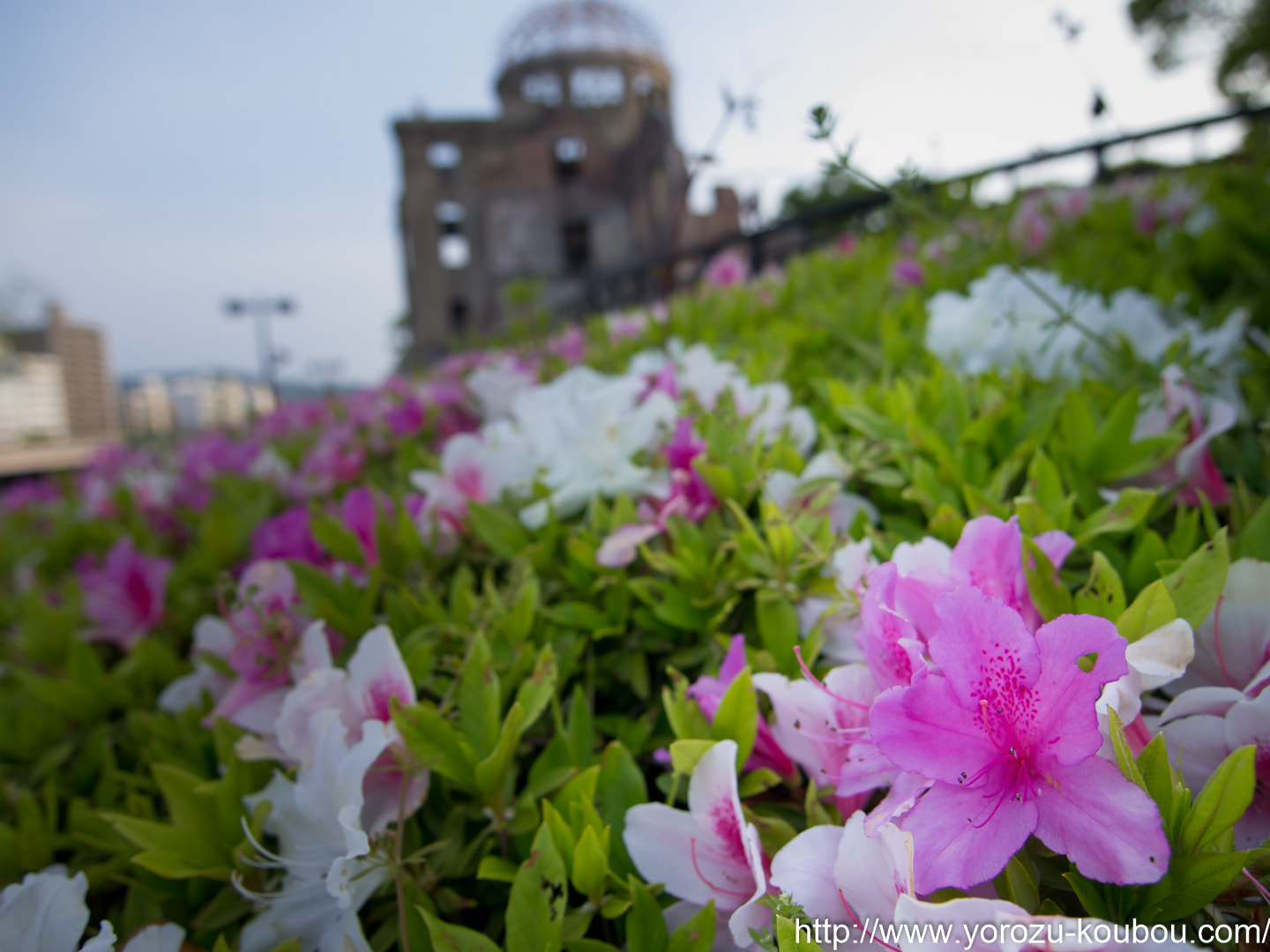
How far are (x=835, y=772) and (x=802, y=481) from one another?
459 millimetres

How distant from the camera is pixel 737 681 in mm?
720

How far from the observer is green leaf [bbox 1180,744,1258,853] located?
0.50m

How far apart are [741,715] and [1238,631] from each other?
1.59 feet

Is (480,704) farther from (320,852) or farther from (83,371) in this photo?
(83,371)

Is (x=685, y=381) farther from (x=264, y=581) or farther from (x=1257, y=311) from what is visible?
(x=1257, y=311)

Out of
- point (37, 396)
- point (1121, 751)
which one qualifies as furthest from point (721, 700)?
point (37, 396)

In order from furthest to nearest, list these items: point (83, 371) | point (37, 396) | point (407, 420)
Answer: point (83, 371)
point (37, 396)
point (407, 420)

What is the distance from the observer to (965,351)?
1.46 m

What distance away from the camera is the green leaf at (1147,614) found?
620 millimetres

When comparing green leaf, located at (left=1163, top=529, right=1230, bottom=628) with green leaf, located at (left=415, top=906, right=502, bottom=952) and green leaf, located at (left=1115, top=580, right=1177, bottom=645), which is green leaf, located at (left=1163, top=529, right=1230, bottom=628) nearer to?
green leaf, located at (left=1115, top=580, right=1177, bottom=645)

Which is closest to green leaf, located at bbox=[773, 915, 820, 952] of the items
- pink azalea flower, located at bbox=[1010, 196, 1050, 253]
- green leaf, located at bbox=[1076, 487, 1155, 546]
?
green leaf, located at bbox=[1076, 487, 1155, 546]

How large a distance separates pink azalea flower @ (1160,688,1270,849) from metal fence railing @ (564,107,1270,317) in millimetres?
1183

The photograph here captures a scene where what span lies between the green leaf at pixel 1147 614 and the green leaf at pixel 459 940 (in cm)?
65

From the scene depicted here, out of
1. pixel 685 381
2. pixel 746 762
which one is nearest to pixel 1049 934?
pixel 746 762
